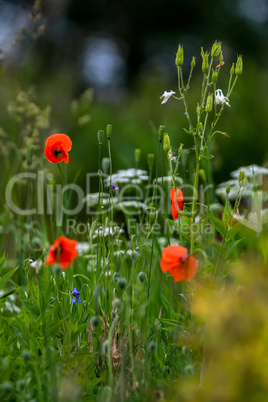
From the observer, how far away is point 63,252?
3.65 ft

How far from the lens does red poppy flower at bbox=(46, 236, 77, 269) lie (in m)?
1.10

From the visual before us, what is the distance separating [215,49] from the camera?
4.40 feet

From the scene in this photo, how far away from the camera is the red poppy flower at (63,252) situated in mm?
1096

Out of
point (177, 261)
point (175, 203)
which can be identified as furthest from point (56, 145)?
point (177, 261)

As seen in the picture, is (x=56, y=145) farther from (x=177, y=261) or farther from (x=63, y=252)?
(x=177, y=261)

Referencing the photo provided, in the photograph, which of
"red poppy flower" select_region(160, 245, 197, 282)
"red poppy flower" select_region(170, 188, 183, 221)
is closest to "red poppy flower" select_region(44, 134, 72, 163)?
"red poppy flower" select_region(170, 188, 183, 221)

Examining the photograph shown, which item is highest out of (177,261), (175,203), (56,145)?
(56,145)

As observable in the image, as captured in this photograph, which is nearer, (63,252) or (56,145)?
(63,252)

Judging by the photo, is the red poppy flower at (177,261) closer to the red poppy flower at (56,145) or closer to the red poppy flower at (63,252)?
the red poppy flower at (63,252)

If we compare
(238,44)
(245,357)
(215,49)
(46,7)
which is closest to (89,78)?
(46,7)

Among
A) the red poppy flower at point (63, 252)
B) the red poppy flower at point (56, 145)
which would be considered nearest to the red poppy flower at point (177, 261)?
the red poppy flower at point (63, 252)

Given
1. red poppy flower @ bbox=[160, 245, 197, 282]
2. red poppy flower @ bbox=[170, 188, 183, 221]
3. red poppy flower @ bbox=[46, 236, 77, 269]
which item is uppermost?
red poppy flower @ bbox=[170, 188, 183, 221]

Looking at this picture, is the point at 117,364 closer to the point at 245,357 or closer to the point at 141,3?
the point at 245,357

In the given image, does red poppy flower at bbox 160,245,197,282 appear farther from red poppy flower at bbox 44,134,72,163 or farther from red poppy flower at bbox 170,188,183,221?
red poppy flower at bbox 44,134,72,163
